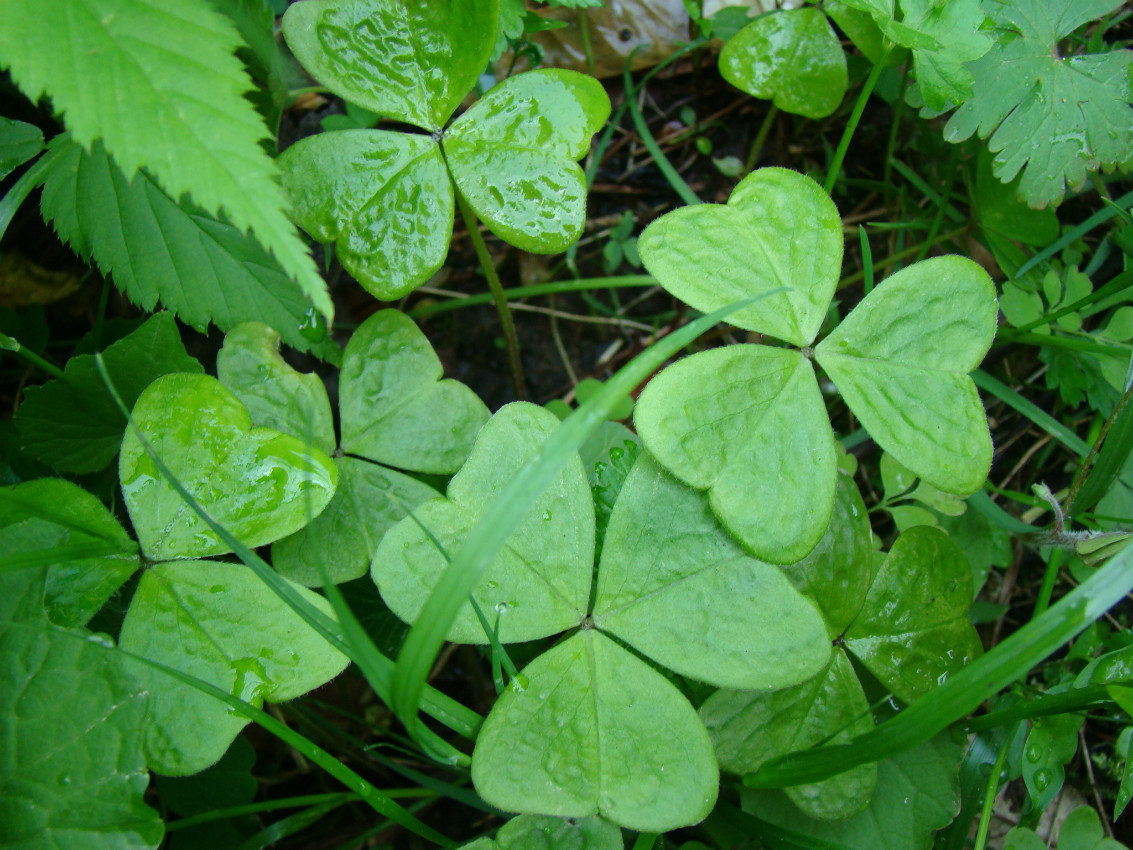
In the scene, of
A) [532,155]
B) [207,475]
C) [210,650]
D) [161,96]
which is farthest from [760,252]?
[210,650]

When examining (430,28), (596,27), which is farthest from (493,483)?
(596,27)

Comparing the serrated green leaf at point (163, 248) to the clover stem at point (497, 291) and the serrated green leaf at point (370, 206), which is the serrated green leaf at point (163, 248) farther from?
the clover stem at point (497, 291)

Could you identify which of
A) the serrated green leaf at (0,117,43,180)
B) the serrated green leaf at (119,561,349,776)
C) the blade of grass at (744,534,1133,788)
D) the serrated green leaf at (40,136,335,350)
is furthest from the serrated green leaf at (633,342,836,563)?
the serrated green leaf at (0,117,43,180)

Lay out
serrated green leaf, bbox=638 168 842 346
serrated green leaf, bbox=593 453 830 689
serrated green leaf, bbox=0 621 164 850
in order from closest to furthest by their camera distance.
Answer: serrated green leaf, bbox=0 621 164 850
serrated green leaf, bbox=593 453 830 689
serrated green leaf, bbox=638 168 842 346

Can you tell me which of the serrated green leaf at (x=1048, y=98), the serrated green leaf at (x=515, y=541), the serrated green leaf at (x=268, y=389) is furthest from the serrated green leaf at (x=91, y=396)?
the serrated green leaf at (x=1048, y=98)

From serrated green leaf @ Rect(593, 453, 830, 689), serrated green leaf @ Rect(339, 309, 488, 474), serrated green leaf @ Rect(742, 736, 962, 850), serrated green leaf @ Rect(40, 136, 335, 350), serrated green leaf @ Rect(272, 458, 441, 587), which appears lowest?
serrated green leaf @ Rect(742, 736, 962, 850)

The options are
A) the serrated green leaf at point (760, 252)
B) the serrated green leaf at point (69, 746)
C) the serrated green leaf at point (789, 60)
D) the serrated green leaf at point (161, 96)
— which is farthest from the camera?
the serrated green leaf at point (789, 60)

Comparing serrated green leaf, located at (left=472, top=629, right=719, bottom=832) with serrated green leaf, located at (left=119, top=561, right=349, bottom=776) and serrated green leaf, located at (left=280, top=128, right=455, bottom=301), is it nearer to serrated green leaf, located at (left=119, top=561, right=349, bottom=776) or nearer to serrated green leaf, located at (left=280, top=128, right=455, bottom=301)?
serrated green leaf, located at (left=119, top=561, right=349, bottom=776)
